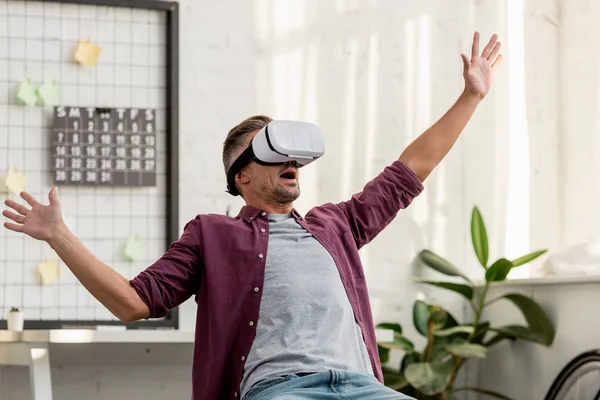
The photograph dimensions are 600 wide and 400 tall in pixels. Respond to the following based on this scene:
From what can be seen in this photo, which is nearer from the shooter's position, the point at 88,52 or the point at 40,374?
the point at 40,374

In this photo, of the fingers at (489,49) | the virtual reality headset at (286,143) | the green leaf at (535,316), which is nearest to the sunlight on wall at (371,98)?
the green leaf at (535,316)

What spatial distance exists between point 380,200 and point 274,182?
26 centimetres

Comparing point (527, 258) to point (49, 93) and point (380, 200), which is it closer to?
point (380, 200)

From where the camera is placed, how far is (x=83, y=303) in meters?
3.26

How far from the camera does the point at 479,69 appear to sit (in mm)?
2279

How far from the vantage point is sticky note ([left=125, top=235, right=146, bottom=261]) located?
130 inches

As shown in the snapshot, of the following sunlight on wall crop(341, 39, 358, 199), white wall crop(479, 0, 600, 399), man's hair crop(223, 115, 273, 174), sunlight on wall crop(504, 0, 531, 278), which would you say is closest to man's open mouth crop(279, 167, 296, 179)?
man's hair crop(223, 115, 273, 174)

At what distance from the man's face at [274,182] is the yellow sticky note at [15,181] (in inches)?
53.5

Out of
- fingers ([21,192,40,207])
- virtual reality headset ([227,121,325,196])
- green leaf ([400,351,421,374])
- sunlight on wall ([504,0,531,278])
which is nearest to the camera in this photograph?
fingers ([21,192,40,207])

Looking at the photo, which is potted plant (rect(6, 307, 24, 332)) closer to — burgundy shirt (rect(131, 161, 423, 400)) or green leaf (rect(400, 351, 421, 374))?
burgundy shirt (rect(131, 161, 423, 400))

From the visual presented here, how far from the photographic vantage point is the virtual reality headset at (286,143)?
2.03m

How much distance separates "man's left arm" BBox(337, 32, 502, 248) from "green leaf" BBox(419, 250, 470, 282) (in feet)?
4.29

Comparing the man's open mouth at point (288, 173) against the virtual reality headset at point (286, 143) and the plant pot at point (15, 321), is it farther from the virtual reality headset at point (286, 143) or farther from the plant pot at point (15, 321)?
the plant pot at point (15, 321)

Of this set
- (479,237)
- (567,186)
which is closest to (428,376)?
(479,237)
